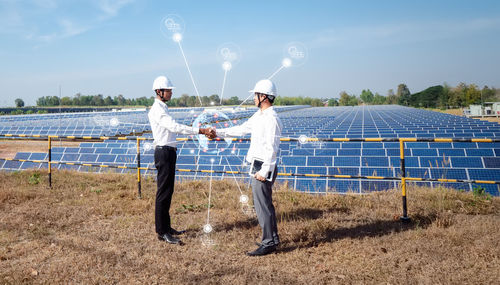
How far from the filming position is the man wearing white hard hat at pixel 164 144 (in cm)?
439

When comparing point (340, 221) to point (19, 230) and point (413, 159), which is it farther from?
point (413, 159)

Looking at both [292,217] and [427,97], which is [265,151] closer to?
[292,217]

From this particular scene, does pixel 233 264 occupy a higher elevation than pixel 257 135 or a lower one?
lower

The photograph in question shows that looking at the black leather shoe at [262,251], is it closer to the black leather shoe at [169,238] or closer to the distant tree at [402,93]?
the black leather shoe at [169,238]

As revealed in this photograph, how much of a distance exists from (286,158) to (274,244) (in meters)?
7.47

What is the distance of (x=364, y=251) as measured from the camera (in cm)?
404

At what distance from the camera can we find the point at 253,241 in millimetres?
4500

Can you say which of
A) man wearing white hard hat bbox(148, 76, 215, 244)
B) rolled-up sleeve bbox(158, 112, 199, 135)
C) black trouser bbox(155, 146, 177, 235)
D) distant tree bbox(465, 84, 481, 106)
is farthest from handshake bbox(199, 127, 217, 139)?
distant tree bbox(465, 84, 481, 106)

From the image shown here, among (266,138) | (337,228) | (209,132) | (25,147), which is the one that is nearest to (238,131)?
(209,132)

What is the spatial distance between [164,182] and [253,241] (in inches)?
52.2

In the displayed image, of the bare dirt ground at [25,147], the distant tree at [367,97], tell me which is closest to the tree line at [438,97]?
the distant tree at [367,97]

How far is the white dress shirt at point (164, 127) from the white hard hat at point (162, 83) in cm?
16

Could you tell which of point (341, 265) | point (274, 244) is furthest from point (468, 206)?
point (274, 244)

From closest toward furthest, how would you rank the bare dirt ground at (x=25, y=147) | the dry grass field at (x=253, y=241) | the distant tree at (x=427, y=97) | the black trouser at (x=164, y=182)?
the dry grass field at (x=253, y=241) → the black trouser at (x=164, y=182) → the bare dirt ground at (x=25, y=147) → the distant tree at (x=427, y=97)
